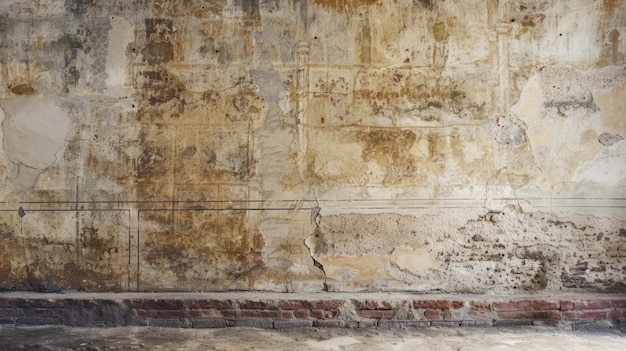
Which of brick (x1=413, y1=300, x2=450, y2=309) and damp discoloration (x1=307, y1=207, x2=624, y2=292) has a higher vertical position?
damp discoloration (x1=307, y1=207, x2=624, y2=292)

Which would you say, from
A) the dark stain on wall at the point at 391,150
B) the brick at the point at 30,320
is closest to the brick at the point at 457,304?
the dark stain on wall at the point at 391,150

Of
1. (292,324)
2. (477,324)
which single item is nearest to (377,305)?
(292,324)

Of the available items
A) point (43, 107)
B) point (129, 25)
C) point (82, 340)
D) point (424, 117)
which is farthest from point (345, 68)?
point (82, 340)

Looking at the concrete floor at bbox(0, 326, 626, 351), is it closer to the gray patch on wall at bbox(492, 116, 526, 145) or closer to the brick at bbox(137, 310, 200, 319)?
the brick at bbox(137, 310, 200, 319)

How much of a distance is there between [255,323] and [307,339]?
469 millimetres

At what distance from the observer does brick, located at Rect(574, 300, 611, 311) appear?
3.50 meters

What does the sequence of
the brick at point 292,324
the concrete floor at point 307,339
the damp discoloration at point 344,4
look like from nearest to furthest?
the concrete floor at point 307,339
the brick at point 292,324
the damp discoloration at point 344,4

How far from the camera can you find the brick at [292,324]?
3488 mm

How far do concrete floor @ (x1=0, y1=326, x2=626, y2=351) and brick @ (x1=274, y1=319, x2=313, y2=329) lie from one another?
0.05 metres

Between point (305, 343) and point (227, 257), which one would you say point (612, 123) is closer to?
point (305, 343)

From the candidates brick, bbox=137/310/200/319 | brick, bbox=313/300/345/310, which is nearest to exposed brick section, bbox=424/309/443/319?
brick, bbox=313/300/345/310

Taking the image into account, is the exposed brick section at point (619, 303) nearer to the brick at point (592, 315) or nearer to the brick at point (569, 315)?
the brick at point (592, 315)

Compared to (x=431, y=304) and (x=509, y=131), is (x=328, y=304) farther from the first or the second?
(x=509, y=131)

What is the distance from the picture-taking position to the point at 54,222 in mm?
3699
